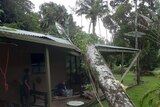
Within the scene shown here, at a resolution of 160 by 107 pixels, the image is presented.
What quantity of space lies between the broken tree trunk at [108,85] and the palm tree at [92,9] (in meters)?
35.0

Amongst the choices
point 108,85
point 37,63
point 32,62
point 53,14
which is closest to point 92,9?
point 53,14

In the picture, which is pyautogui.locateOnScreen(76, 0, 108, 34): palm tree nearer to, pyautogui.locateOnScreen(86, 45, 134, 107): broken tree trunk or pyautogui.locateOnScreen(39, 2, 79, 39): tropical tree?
pyautogui.locateOnScreen(39, 2, 79, 39): tropical tree

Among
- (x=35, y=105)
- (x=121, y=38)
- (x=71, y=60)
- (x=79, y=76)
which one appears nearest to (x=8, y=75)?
(x=35, y=105)

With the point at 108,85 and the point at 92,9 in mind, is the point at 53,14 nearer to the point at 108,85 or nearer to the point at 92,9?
the point at 92,9

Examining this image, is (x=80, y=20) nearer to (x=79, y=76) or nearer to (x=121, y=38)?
(x=121, y=38)

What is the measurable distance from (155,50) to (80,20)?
25.2m

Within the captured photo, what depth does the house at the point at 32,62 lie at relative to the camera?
27.8 ft

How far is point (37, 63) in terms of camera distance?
39.7 ft

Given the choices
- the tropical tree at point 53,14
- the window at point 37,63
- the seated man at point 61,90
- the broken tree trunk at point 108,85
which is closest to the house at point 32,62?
the window at point 37,63

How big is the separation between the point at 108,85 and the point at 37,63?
25.9 ft

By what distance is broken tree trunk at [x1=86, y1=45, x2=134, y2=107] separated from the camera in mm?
4223

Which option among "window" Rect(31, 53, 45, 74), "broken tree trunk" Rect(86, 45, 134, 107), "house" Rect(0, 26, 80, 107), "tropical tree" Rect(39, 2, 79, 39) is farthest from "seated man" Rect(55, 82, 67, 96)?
"tropical tree" Rect(39, 2, 79, 39)

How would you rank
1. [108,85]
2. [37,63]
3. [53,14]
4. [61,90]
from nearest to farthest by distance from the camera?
[108,85] < [61,90] < [37,63] < [53,14]

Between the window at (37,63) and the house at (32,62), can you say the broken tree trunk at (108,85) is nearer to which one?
the house at (32,62)
